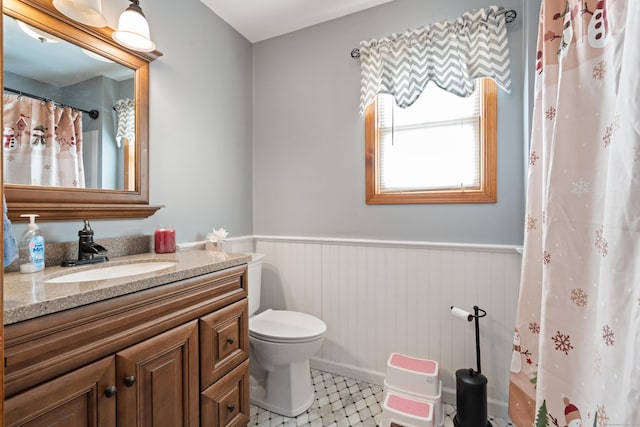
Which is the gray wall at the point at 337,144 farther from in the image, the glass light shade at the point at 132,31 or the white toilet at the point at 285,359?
the glass light shade at the point at 132,31

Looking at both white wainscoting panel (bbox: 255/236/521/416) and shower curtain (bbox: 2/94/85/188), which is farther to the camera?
white wainscoting panel (bbox: 255/236/521/416)

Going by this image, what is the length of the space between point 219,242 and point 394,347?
1.30 meters

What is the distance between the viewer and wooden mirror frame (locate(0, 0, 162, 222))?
44.6 inches

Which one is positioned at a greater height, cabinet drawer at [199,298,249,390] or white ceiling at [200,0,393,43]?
white ceiling at [200,0,393,43]

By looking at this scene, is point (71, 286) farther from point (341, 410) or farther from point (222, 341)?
point (341, 410)

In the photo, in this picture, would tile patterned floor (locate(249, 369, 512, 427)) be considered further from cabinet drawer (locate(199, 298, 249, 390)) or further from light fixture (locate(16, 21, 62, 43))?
light fixture (locate(16, 21, 62, 43))

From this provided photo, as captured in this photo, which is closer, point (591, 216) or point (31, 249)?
point (591, 216)

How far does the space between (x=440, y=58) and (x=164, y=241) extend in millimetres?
1870

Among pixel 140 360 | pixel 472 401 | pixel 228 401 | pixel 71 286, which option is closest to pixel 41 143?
pixel 71 286

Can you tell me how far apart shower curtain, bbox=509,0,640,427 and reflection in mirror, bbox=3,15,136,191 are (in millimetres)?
1773

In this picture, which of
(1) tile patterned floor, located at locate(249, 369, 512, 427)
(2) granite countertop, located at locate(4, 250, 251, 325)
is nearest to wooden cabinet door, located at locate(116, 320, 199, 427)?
(2) granite countertop, located at locate(4, 250, 251, 325)

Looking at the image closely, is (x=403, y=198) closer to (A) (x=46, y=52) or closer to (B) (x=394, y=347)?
(B) (x=394, y=347)

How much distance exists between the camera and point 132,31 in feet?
4.35

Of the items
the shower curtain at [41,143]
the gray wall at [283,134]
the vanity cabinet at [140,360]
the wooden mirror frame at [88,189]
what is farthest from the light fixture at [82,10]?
the vanity cabinet at [140,360]
